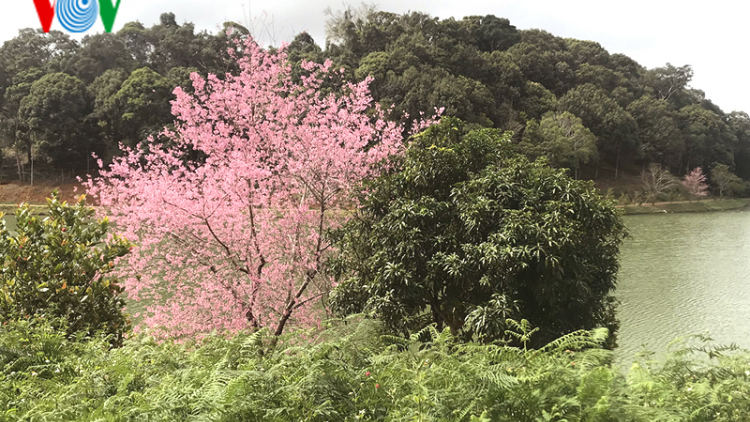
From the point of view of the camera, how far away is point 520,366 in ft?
6.97

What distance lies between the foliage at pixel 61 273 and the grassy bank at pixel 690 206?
31.5 metres

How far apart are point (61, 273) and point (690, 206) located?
132ft

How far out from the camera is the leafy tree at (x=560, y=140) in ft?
102

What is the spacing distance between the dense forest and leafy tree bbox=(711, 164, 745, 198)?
2775 millimetres

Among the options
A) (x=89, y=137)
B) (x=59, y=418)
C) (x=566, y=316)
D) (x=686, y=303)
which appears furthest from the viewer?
(x=89, y=137)

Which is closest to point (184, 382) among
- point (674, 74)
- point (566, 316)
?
point (566, 316)

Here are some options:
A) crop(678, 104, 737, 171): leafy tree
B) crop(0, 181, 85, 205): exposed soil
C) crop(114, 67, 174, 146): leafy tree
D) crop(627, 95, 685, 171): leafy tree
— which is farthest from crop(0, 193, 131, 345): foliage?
crop(678, 104, 737, 171): leafy tree

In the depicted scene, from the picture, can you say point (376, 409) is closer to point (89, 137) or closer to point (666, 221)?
point (666, 221)

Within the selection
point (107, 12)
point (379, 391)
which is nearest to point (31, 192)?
point (107, 12)

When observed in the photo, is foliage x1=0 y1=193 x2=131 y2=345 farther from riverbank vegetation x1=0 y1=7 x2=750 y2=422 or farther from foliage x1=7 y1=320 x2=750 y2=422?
foliage x1=7 y1=320 x2=750 y2=422

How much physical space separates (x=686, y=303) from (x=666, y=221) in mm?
18182

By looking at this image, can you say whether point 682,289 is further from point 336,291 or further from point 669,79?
point 669,79

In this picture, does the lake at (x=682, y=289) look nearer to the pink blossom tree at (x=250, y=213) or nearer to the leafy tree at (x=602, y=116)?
the pink blossom tree at (x=250, y=213)

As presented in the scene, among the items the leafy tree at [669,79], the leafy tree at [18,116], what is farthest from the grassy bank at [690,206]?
the leafy tree at [18,116]
